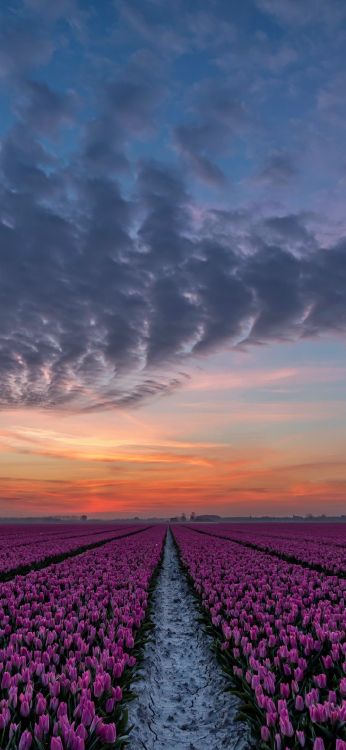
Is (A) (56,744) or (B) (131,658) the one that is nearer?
(A) (56,744)

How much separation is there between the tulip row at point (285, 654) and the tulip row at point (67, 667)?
1.38 metres

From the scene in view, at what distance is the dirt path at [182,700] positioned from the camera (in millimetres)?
5664

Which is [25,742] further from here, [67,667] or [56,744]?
[67,667]

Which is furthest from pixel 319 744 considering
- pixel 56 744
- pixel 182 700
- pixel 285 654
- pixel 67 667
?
pixel 182 700

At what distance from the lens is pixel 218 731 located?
5871 millimetres

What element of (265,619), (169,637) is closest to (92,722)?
(265,619)

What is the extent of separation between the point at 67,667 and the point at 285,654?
261 centimetres

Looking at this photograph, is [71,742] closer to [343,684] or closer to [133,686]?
[343,684]

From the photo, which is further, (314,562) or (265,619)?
(314,562)

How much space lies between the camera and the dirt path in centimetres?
566

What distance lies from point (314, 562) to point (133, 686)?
1199 centimetres

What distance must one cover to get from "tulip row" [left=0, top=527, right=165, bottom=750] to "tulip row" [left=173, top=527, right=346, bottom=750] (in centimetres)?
138

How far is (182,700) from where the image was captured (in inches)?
278

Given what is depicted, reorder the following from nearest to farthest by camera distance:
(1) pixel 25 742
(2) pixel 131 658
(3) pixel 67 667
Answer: (1) pixel 25 742
(3) pixel 67 667
(2) pixel 131 658
